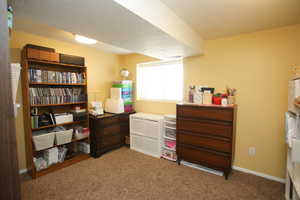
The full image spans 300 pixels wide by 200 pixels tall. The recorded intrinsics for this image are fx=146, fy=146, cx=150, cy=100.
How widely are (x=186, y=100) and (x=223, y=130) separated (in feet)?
3.12

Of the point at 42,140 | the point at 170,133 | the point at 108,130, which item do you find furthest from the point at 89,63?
the point at 170,133

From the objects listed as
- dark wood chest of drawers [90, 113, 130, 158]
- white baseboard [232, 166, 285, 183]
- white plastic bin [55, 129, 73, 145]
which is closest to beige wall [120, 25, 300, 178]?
white baseboard [232, 166, 285, 183]

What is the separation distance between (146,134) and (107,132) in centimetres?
80

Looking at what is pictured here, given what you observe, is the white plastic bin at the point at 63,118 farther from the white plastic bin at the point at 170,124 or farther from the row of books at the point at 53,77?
the white plastic bin at the point at 170,124

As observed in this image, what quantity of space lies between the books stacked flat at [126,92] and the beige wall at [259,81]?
1773 mm

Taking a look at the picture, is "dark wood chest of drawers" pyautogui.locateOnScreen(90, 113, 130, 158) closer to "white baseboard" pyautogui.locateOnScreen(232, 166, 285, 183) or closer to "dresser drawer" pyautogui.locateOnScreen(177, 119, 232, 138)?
"dresser drawer" pyautogui.locateOnScreen(177, 119, 232, 138)

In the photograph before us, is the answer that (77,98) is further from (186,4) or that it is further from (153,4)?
(186,4)

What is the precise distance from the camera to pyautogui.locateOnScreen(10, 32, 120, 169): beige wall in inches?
88.9

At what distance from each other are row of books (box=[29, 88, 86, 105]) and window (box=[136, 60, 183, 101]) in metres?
1.41

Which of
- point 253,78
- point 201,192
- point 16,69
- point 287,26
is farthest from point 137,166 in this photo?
point 287,26

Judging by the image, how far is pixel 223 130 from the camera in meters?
Result: 2.10

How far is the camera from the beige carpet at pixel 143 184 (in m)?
1.85

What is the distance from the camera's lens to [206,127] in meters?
2.22

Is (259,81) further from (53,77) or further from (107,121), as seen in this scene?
(53,77)
